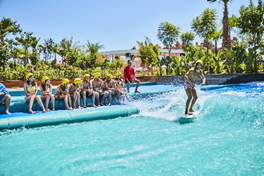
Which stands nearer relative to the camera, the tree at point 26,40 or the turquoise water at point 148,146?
the turquoise water at point 148,146

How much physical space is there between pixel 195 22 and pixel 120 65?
1643 cm

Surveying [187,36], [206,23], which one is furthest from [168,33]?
[187,36]

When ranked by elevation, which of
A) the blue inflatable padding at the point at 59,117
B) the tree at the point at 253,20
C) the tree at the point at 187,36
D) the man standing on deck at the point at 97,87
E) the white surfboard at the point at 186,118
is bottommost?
the white surfboard at the point at 186,118

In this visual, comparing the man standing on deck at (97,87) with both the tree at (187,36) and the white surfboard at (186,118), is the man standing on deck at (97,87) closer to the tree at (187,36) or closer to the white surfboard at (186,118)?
the white surfboard at (186,118)

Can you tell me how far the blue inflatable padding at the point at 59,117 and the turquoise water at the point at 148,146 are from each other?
0.60ft

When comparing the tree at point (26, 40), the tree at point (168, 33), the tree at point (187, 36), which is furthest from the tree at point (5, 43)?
the tree at point (187, 36)

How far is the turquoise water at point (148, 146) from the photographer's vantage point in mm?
3992

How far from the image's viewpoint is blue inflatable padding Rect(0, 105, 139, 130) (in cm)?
645

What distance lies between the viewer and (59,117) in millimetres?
7012

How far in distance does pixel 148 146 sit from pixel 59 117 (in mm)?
3201

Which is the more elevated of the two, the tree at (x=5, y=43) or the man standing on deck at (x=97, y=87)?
the tree at (x=5, y=43)

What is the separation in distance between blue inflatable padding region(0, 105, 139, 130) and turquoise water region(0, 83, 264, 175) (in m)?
0.18

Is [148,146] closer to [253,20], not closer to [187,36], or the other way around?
[253,20]

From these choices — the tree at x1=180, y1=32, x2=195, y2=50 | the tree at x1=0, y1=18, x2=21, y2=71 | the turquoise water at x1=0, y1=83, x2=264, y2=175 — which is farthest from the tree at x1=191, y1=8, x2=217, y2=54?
the tree at x1=180, y1=32, x2=195, y2=50
